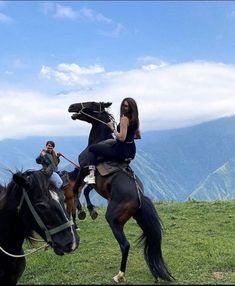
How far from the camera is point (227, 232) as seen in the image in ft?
44.2

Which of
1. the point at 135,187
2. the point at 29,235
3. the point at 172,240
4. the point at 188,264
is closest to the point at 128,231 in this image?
the point at 172,240

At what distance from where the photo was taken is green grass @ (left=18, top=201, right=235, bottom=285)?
29.0 feet

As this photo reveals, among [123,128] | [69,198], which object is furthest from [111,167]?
[69,198]

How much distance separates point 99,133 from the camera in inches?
431

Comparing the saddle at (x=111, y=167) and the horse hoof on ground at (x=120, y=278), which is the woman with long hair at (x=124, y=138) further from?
the horse hoof on ground at (x=120, y=278)

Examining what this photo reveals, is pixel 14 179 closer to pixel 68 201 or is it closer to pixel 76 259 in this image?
pixel 76 259

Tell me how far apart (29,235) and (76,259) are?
450cm

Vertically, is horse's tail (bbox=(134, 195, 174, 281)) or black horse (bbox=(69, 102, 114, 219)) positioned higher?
black horse (bbox=(69, 102, 114, 219))

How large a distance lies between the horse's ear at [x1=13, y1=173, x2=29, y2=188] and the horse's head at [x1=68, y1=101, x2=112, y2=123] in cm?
525

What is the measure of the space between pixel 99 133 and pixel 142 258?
2978 mm

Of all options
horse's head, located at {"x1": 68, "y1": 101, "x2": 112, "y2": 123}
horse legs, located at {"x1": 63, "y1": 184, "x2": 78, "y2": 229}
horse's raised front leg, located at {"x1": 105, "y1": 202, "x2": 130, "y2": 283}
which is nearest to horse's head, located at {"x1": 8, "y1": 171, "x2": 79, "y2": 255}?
horse's raised front leg, located at {"x1": 105, "y1": 202, "x2": 130, "y2": 283}

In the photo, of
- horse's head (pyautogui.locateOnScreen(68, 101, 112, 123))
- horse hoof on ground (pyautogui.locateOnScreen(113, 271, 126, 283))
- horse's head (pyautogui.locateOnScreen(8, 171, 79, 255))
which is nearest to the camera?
horse's head (pyautogui.locateOnScreen(8, 171, 79, 255))

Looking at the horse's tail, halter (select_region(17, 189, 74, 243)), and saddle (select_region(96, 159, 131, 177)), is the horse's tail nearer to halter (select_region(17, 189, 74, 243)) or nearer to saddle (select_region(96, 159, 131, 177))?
saddle (select_region(96, 159, 131, 177))

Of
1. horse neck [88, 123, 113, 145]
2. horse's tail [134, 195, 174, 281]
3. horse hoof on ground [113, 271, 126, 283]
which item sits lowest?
horse hoof on ground [113, 271, 126, 283]
